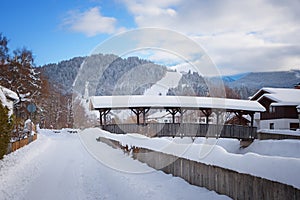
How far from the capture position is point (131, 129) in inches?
1003

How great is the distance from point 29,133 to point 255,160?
23.6 metres

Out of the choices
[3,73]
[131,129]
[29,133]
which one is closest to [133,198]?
[131,129]

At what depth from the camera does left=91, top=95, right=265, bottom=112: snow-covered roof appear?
86.8ft

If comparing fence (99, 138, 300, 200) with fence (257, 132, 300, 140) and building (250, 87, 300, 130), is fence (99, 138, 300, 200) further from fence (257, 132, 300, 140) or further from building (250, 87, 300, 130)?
building (250, 87, 300, 130)

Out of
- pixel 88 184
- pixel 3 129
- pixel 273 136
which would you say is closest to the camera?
pixel 88 184

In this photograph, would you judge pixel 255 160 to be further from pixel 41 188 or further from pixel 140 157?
pixel 140 157

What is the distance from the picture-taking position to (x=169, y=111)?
28453 mm

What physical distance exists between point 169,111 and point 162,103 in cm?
158

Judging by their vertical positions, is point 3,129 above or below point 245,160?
above

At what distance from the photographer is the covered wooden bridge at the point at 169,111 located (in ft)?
85.9

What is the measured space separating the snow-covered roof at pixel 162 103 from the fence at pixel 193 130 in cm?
160

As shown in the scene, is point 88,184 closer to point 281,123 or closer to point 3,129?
point 3,129

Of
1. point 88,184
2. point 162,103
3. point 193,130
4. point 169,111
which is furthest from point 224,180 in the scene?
point 169,111

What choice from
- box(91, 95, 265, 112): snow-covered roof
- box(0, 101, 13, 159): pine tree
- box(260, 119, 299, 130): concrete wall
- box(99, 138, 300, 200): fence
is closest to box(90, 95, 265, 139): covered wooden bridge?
box(91, 95, 265, 112): snow-covered roof
